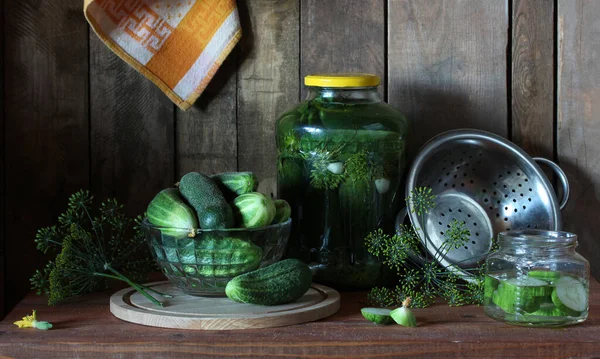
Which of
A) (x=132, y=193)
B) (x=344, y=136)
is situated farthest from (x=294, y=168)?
(x=132, y=193)

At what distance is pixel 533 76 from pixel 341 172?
0.44m

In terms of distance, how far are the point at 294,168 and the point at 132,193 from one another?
0.34 metres

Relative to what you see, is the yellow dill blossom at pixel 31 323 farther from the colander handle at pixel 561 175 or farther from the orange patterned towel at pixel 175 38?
the colander handle at pixel 561 175

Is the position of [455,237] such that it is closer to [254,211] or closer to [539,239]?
[539,239]

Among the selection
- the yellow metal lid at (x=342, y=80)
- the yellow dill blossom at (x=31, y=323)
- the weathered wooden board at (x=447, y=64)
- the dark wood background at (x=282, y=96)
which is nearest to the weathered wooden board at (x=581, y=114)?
the dark wood background at (x=282, y=96)

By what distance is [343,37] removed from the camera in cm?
140

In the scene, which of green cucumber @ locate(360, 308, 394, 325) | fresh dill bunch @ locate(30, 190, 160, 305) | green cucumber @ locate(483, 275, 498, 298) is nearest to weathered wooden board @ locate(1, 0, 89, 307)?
fresh dill bunch @ locate(30, 190, 160, 305)

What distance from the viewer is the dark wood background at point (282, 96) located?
1.38 m

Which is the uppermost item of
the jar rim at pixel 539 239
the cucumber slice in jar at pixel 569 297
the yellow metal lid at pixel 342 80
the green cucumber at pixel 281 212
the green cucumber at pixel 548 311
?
the yellow metal lid at pixel 342 80

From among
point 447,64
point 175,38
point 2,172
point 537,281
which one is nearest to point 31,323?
point 2,172

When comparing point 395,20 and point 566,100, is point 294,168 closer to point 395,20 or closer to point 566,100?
point 395,20

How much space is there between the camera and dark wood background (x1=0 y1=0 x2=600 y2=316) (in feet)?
4.54

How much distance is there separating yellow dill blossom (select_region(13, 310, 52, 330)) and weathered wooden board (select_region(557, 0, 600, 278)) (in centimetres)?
92

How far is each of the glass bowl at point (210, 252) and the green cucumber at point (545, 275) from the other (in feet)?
1.15
